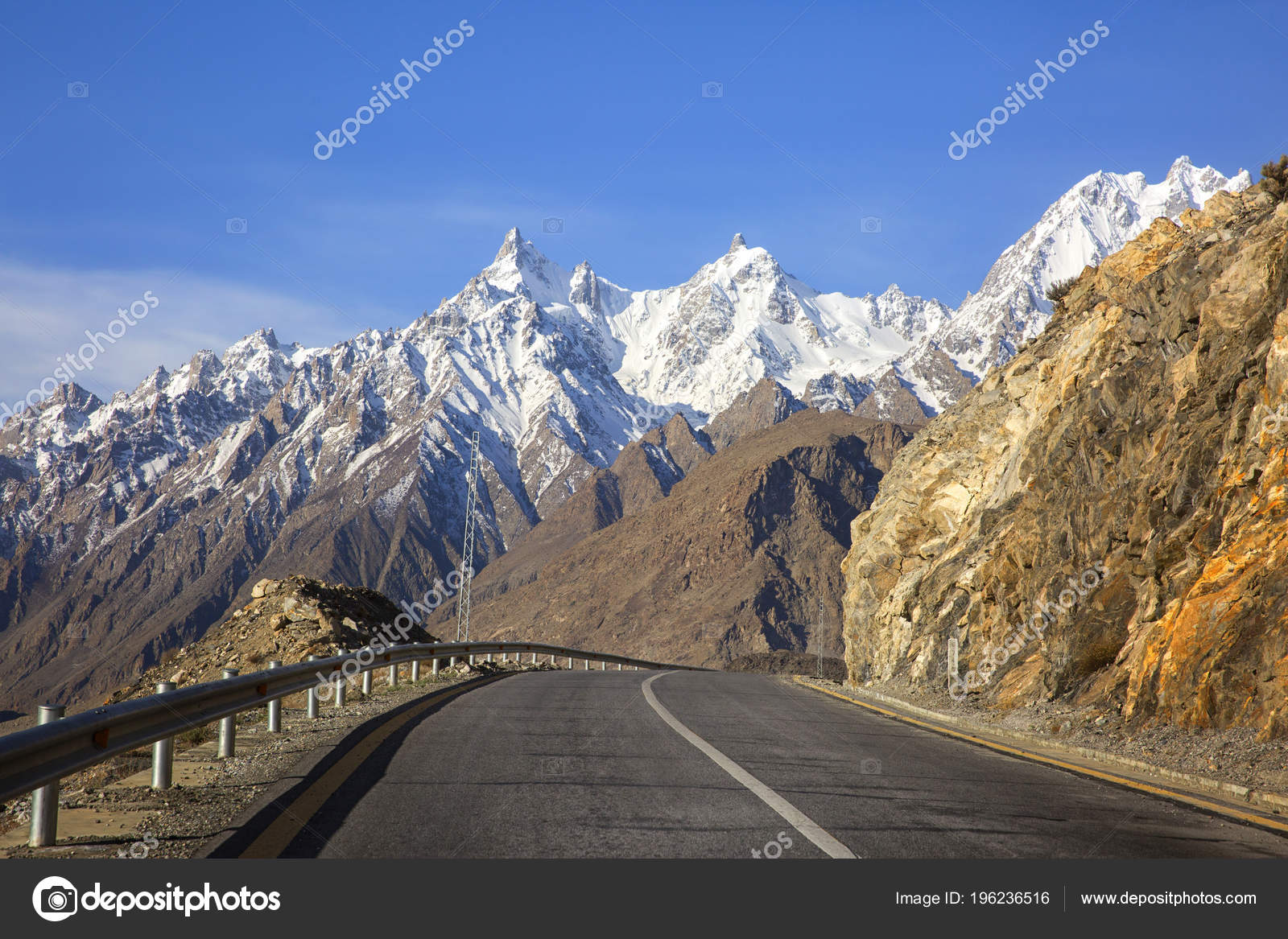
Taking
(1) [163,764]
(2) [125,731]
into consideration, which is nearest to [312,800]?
(2) [125,731]

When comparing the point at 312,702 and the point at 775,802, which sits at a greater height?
the point at 312,702

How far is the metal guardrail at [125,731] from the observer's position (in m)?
5.42

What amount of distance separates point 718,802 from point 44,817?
162 inches

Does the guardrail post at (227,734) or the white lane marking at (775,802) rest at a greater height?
the guardrail post at (227,734)

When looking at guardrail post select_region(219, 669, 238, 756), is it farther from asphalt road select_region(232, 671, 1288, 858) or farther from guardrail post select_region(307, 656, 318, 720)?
guardrail post select_region(307, 656, 318, 720)

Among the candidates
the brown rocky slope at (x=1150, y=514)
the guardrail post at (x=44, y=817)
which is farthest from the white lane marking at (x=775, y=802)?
the brown rocky slope at (x=1150, y=514)

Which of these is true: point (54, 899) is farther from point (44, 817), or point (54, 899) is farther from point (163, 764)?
point (163, 764)

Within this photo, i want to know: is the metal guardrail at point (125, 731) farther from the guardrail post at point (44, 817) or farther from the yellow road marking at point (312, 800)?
the yellow road marking at point (312, 800)

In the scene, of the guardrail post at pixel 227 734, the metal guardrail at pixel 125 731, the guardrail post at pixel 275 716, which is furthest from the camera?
the guardrail post at pixel 275 716

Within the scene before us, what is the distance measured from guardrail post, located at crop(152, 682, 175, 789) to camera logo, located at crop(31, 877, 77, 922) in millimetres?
2535

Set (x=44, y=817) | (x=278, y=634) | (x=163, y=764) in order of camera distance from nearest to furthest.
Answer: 1. (x=44, y=817)
2. (x=163, y=764)
3. (x=278, y=634)

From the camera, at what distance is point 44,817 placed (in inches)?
230

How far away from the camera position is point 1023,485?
73.9ft

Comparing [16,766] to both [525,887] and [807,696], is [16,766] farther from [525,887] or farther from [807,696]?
[807,696]
